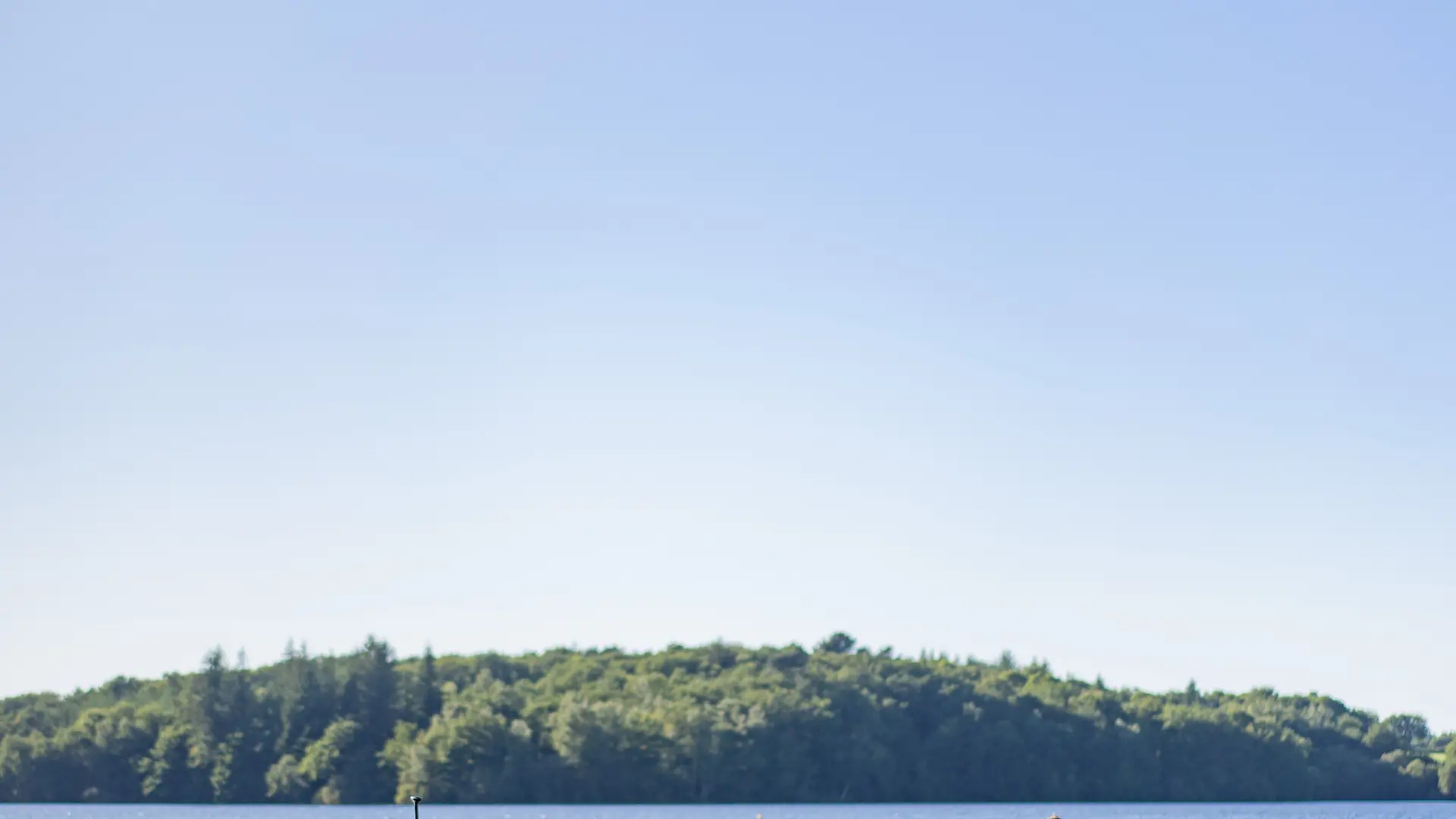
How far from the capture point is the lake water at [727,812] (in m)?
125

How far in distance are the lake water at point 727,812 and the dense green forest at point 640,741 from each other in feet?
12.7

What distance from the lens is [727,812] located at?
135000 millimetres

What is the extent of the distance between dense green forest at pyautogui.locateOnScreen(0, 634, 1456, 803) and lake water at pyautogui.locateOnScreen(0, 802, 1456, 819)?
12.7ft

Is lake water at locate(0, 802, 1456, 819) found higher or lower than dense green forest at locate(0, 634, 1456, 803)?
lower

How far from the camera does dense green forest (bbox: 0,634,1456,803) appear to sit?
495ft

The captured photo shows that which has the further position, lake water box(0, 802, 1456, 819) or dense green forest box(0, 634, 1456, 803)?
dense green forest box(0, 634, 1456, 803)

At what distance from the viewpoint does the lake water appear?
125000 millimetres

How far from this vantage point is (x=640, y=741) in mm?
154125

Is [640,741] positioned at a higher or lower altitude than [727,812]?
higher

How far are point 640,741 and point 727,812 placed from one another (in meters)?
20.7

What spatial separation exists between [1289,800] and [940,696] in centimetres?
3844

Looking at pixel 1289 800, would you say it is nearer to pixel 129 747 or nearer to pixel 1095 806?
pixel 1095 806

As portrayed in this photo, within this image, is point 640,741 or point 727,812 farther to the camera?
point 640,741

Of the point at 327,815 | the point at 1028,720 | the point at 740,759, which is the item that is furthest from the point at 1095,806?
the point at 327,815
